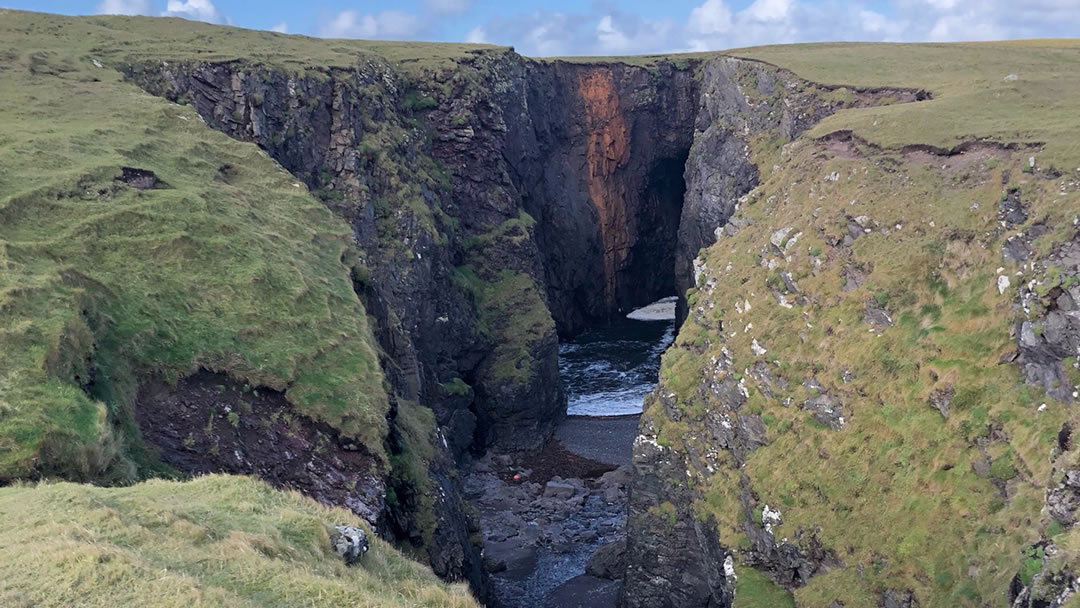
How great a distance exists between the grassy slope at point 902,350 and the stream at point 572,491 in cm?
1027

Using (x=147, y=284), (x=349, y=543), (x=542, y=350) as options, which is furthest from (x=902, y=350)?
(x=542, y=350)

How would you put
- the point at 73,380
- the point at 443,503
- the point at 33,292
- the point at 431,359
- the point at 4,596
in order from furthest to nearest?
1. the point at 431,359
2. the point at 443,503
3. the point at 33,292
4. the point at 73,380
5. the point at 4,596

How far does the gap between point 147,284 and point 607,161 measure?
64.3m

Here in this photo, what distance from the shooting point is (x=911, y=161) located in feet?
121

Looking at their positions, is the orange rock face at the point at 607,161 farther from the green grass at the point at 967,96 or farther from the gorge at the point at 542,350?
the gorge at the point at 542,350

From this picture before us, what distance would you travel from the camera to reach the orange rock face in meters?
86.2

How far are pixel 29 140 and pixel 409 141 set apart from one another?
→ 29678 mm

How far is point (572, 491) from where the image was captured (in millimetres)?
51625

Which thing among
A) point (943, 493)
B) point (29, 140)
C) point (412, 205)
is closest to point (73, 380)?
point (29, 140)

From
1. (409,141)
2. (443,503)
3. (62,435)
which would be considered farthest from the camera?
(409,141)

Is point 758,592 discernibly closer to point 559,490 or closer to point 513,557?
point 513,557

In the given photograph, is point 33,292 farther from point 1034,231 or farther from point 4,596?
point 1034,231

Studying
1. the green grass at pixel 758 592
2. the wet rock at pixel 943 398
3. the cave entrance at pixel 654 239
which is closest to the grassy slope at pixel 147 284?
the green grass at pixel 758 592

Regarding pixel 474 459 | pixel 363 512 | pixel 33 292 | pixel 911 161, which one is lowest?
pixel 474 459
